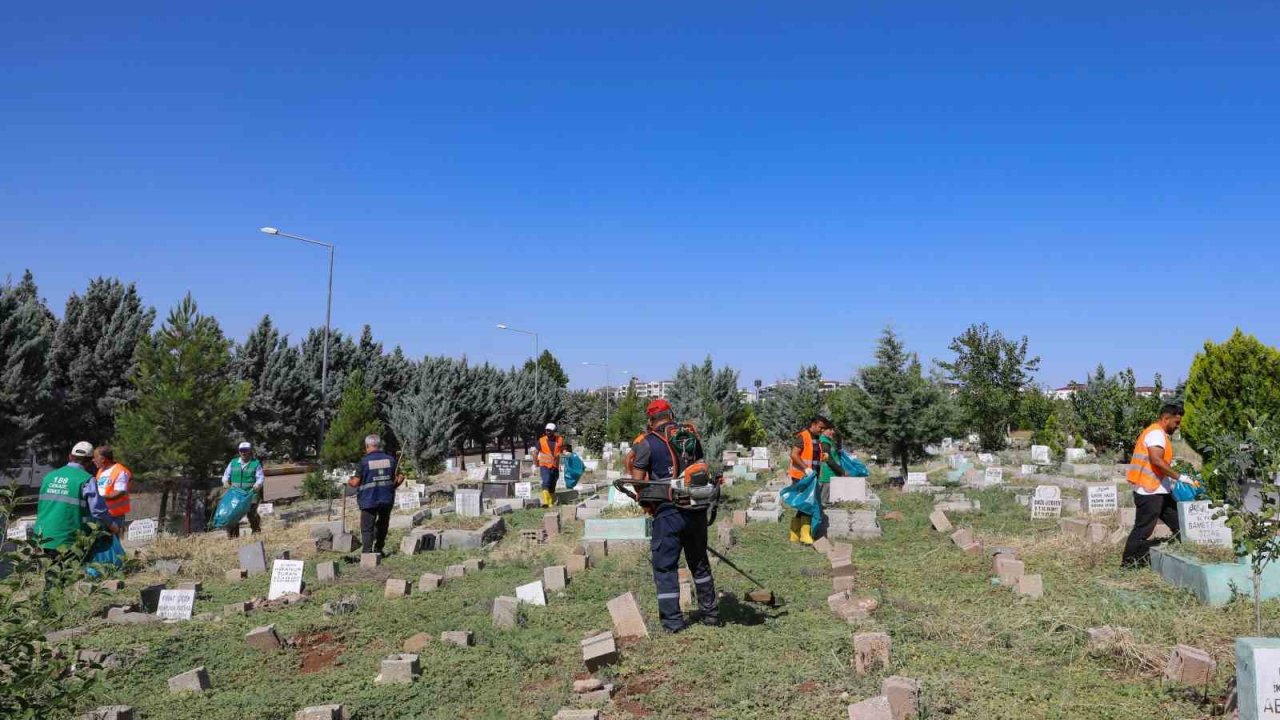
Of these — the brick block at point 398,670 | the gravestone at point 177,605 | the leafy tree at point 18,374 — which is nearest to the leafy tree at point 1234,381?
the brick block at point 398,670

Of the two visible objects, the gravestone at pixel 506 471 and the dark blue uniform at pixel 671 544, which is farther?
the gravestone at pixel 506 471

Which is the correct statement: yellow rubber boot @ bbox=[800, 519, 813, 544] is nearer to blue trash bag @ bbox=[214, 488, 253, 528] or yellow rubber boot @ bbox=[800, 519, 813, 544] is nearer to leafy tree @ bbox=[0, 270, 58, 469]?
blue trash bag @ bbox=[214, 488, 253, 528]

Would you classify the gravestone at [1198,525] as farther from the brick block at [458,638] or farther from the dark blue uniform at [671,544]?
the brick block at [458,638]

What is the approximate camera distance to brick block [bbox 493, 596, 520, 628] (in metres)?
7.49

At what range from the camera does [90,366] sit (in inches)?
1005

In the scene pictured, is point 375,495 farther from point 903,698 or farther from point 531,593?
point 903,698

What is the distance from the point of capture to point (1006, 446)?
114 feet

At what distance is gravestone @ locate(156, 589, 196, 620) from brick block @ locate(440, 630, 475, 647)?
3.00 m

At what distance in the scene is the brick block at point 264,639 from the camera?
23.5 ft

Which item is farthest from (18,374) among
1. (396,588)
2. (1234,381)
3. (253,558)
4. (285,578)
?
(1234,381)

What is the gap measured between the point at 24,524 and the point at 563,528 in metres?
8.37

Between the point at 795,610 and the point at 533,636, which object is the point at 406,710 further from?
the point at 795,610

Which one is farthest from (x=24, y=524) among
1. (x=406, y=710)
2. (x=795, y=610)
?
(x=795, y=610)

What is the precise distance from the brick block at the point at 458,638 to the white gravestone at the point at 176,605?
3.00m
